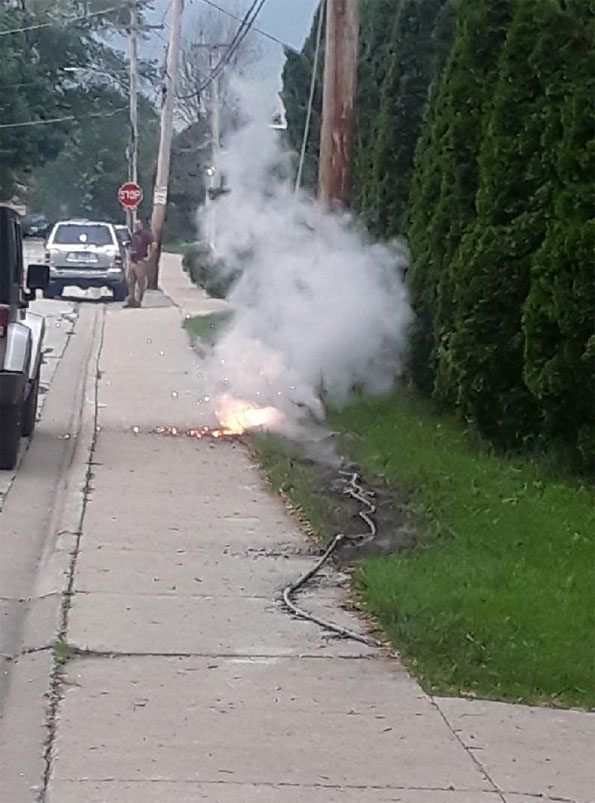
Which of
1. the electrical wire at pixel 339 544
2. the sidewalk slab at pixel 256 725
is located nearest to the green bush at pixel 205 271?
the electrical wire at pixel 339 544

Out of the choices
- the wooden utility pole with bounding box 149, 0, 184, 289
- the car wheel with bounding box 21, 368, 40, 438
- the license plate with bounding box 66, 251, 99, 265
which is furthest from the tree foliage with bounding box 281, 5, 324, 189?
the car wheel with bounding box 21, 368, 40, 438

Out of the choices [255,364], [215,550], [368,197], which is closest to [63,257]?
[368,197]

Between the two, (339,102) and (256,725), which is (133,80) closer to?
(339,102)

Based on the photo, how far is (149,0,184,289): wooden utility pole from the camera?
119 ft

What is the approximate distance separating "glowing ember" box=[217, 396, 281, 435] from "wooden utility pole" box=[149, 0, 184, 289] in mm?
20689

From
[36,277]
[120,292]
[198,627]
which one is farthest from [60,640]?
[120,292]

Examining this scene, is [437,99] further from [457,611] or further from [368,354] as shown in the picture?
[457,611]

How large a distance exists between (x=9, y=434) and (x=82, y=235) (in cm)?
2306

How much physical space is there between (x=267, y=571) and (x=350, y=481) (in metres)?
2.67

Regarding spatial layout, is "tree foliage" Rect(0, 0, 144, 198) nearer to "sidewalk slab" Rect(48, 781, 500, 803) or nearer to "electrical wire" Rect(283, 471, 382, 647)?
"electrical wire" Rect(283, 471, 382, 647)

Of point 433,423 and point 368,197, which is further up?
point 368,197

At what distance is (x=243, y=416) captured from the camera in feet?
48.5

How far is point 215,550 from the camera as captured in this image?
364 inches

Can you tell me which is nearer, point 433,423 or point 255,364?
point 433,423
